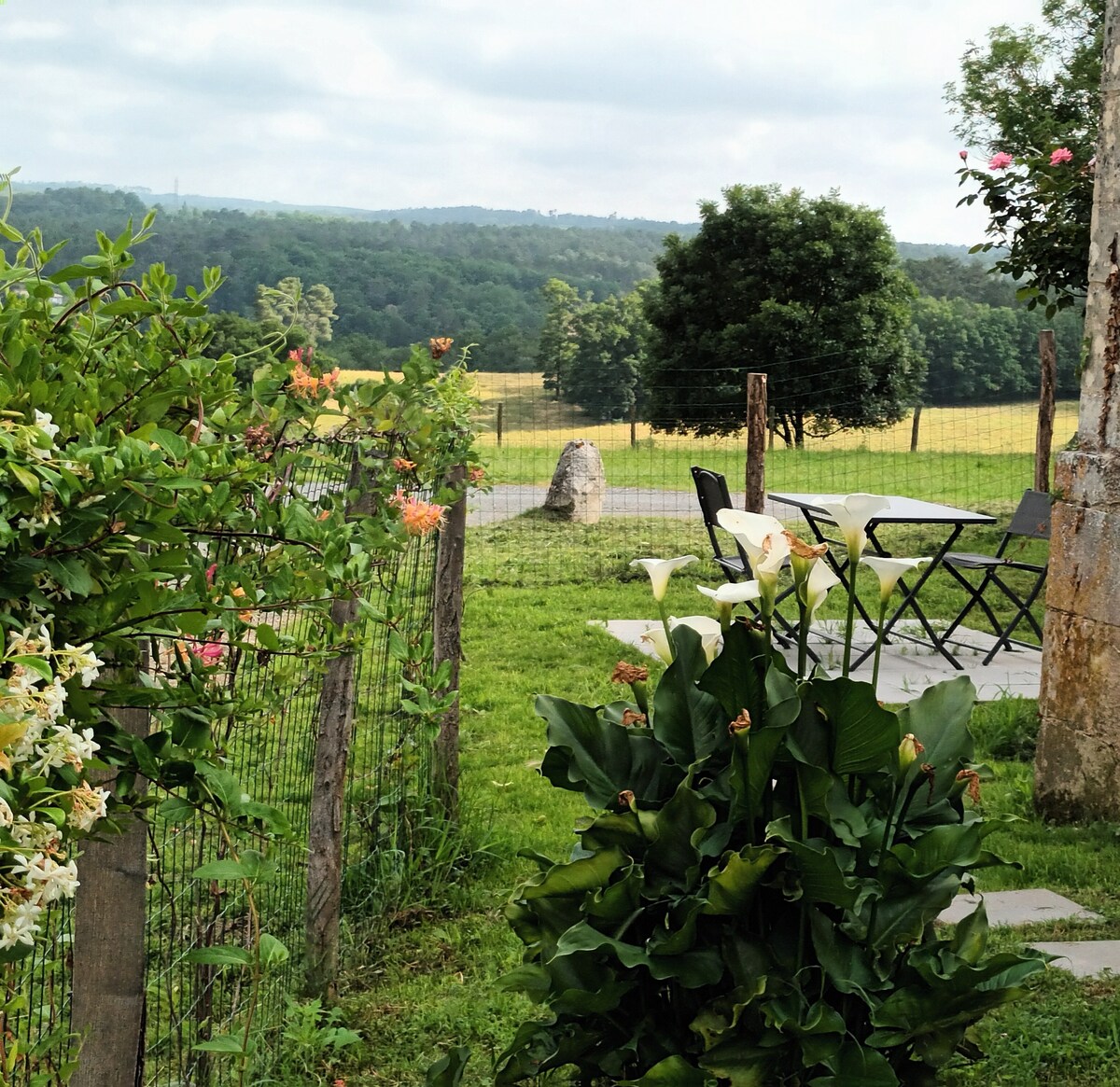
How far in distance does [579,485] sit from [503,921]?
9.05 metres

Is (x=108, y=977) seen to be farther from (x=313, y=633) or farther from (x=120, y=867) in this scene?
(x=313, y=633)

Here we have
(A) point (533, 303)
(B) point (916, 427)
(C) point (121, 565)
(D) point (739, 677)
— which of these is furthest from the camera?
(A) point (533, 303)

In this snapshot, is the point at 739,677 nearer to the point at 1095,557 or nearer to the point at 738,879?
the point at 738,879

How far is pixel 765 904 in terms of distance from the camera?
1864mm

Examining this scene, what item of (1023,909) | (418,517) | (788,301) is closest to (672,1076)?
(418,517)

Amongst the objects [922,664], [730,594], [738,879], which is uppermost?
[730,594]

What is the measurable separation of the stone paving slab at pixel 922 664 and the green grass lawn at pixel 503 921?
0.38m

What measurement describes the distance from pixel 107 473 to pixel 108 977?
96 cm

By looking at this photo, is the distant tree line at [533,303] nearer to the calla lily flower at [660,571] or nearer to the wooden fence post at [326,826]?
the wooden fence post at [326,826]

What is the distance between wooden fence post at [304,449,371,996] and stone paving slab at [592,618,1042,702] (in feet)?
10.3

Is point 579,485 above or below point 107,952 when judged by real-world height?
above

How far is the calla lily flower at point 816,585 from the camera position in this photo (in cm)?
186

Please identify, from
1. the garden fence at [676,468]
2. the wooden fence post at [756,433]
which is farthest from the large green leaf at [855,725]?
the garden fence at [676,468]

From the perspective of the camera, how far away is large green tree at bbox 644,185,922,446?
1096 inches
